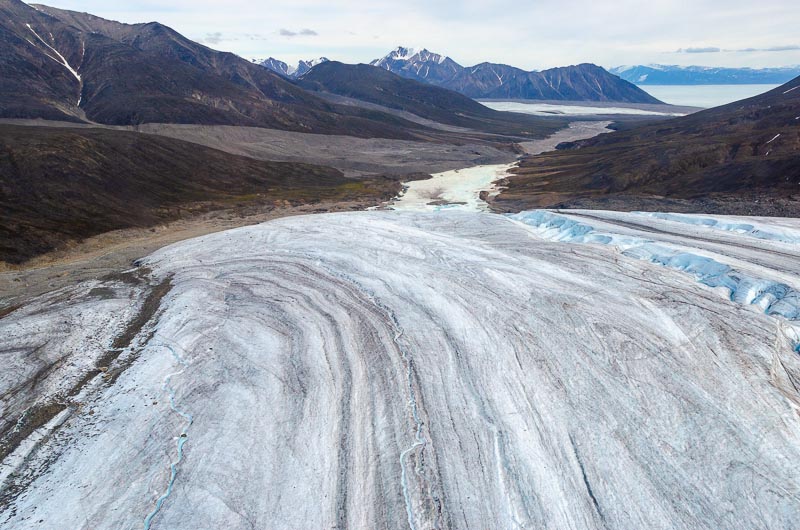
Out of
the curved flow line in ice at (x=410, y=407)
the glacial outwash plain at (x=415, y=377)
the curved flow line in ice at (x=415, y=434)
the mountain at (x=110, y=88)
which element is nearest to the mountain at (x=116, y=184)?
the glacial outwash plain at (x=415, y=377)

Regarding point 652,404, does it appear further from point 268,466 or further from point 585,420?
point 268,466

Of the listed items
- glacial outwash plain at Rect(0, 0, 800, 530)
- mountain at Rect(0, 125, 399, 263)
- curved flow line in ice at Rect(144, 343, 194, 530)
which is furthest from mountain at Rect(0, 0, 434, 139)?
curved flow line in ice at Rect(144, 343, 194, 530)

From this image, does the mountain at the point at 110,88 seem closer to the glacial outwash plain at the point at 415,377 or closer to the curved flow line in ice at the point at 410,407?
the glacial outwash plain at the point at 415,377

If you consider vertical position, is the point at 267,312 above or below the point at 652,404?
above

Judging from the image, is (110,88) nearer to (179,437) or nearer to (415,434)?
(179,437)

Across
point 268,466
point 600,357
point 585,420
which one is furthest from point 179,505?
point 600,357

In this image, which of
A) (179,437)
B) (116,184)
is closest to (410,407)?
(179,437)
